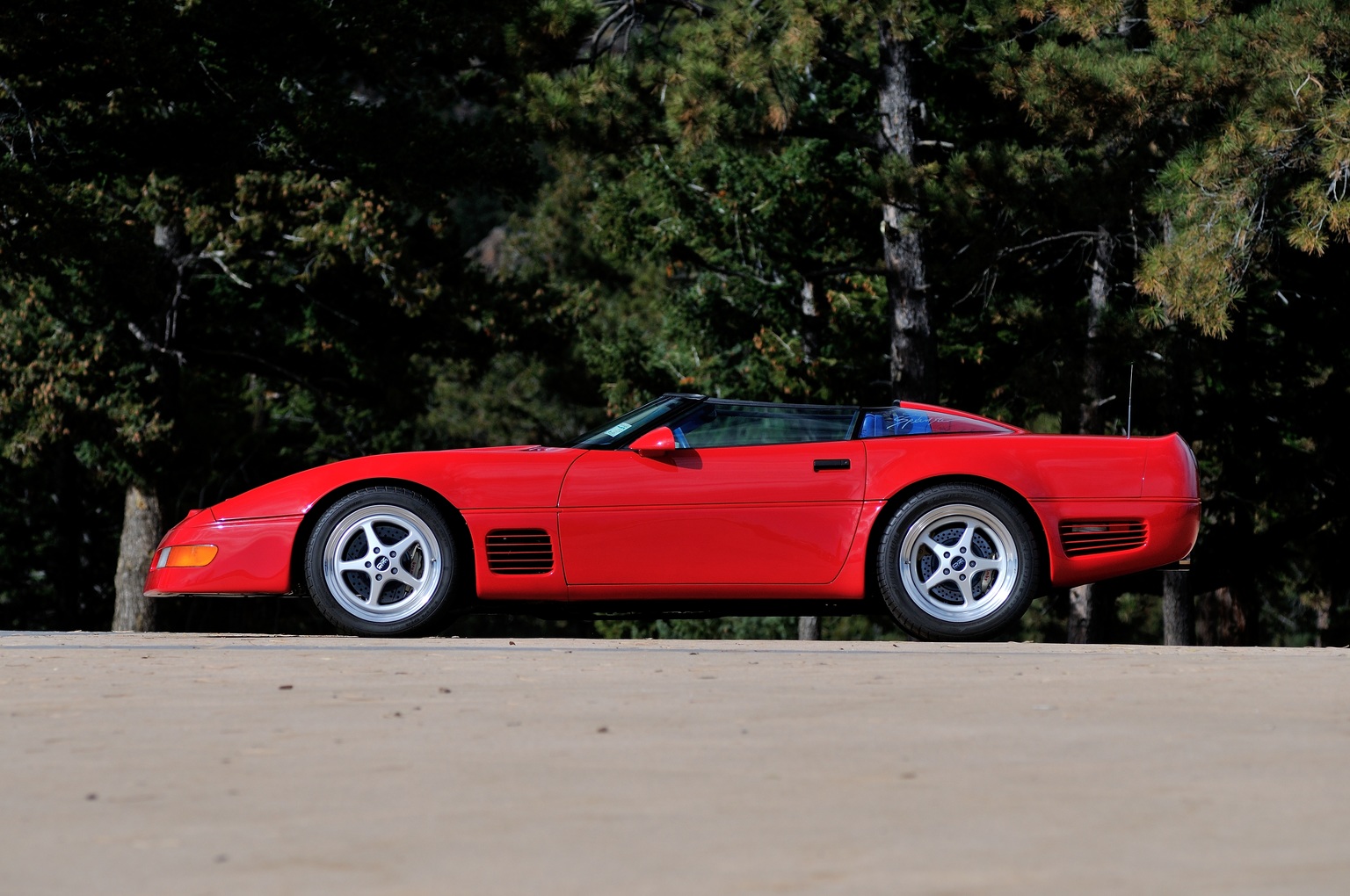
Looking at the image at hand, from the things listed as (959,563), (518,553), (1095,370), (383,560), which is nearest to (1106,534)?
(959,563)

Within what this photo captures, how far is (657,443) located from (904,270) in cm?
1225

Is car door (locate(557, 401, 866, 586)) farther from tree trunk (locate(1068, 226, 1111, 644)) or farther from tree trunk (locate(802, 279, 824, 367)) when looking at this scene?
tree trunk (locate(802, 279, 824, 367))

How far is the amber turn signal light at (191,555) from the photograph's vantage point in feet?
26.4

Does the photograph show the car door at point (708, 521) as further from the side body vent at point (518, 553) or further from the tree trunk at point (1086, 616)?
the tree trunk at point (1086, 616)

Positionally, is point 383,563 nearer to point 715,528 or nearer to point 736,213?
point 715,528

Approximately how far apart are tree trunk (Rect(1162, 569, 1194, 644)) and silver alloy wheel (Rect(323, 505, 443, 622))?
50.3 feet

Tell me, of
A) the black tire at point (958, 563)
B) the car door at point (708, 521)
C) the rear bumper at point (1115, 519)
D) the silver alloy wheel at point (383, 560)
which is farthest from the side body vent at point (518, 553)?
the rear bumper at point (1115, 519)

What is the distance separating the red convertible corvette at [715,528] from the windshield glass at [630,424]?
5 centimetres

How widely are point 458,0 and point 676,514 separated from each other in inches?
610

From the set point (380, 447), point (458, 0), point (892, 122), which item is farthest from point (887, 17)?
point (380, 447)

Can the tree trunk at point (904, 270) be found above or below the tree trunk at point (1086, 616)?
above

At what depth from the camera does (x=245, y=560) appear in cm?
800

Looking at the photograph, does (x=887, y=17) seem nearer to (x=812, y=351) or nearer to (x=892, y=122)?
(x=892, y=122)

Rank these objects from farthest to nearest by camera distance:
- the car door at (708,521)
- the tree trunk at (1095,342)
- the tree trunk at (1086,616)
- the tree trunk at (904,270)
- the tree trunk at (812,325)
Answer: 1. the tree trunk at (812,325)
2. the tree trunk at (1086,616)
3. the tree trunk at (1095,342)
4. the tree trunk at (904,270)
5. the car door at (708,521)
